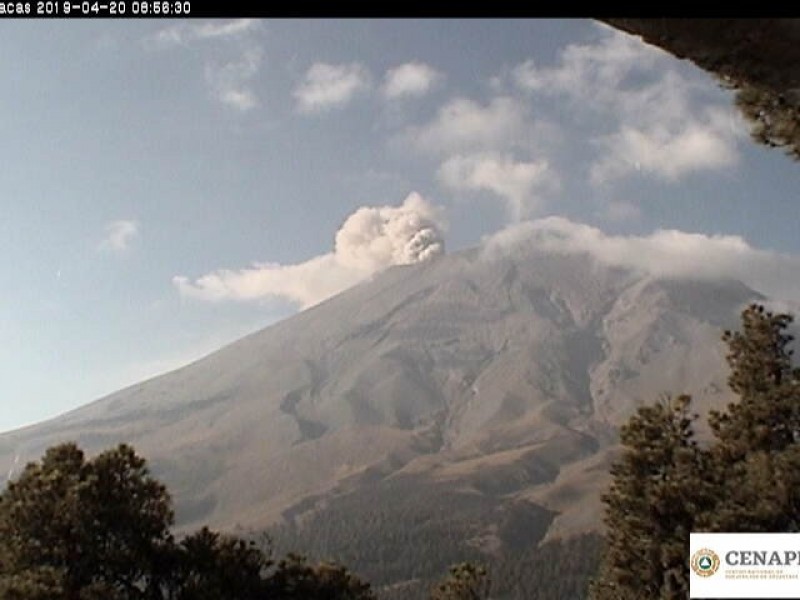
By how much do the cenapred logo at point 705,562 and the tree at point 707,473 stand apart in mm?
7450

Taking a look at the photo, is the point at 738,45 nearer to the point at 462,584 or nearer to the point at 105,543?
the point at 105,543

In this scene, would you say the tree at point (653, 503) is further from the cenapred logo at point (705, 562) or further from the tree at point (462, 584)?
the cenapred logo at point (705, 562)

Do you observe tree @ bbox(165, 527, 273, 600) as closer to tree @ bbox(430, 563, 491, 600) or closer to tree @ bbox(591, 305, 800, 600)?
tree @ bbox(430, 563, 491, 600)

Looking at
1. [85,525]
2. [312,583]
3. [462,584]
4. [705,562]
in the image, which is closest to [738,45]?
[705,562]

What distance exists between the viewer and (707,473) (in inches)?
901

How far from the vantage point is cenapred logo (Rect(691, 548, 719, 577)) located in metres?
11.4

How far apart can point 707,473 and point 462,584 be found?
28.1 feet

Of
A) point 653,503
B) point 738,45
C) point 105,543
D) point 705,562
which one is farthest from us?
point 653,503

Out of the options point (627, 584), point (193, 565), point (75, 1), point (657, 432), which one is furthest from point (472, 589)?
point (75, 1)

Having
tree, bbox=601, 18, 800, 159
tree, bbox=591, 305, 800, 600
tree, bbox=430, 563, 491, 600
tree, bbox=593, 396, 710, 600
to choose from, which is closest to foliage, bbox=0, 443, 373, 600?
tree, bbox=430, 563, 491, 600

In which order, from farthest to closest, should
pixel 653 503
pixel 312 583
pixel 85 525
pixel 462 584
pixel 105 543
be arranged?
pixel 462 584, pixel 653 503, pixel 312 583, pixel 105 543, pixel 85 525

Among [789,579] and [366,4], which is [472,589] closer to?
[789,579]

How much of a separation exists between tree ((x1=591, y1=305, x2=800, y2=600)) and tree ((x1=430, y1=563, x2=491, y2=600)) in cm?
444

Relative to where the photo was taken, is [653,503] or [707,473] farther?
[707,473]
